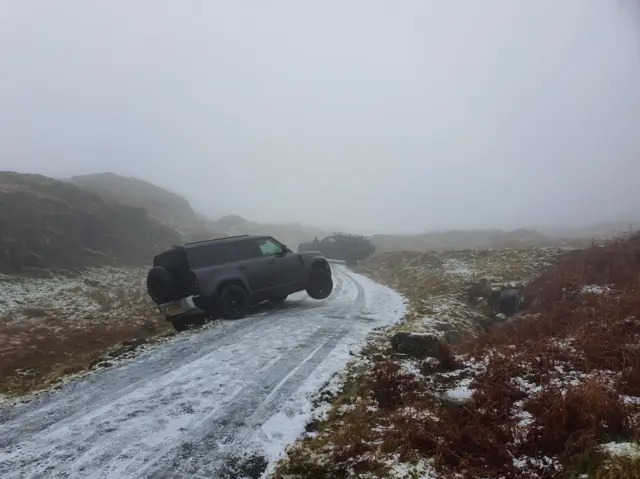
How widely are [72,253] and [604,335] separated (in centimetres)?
2470

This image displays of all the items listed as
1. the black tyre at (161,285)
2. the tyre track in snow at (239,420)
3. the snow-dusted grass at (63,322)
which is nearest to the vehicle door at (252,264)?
the black tyre at (161,285)

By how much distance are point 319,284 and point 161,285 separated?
5003 mm

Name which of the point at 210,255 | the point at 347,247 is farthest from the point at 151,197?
the point at 210,255

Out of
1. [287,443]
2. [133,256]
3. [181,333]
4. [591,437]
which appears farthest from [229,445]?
[133,256]

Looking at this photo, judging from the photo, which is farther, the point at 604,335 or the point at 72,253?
the point at 72,253

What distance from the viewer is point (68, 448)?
476cm

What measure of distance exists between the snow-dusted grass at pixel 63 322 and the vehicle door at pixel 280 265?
11.2 feet

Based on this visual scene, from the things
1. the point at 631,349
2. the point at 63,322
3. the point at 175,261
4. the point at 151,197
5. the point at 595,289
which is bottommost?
the point at 63,322

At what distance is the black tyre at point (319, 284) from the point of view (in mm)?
13992

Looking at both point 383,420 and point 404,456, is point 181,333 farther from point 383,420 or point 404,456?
point 404,456

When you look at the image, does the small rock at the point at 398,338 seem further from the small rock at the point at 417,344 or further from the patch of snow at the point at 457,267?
the patch of snow at the point at 457,267

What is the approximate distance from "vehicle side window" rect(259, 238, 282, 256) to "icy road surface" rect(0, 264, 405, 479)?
3.48 m

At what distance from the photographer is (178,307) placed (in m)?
11.0

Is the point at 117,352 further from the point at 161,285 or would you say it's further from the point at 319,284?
the point at 319,284
